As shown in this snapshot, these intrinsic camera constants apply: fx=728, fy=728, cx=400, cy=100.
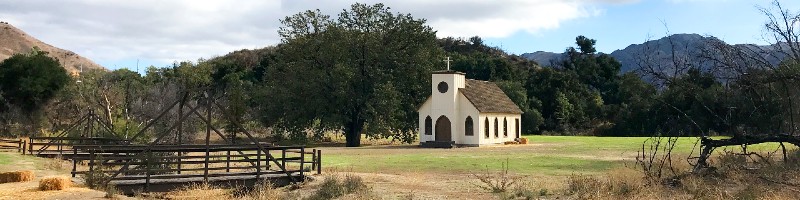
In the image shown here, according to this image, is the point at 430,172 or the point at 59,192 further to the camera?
the point at 430,172

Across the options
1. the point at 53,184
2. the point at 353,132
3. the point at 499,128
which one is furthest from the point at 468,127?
the point at 53,184

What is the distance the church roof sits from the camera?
139ft

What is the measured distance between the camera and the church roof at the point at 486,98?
42.4 meters

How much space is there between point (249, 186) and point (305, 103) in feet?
86.2

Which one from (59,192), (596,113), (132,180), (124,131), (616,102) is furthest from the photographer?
(616,102)

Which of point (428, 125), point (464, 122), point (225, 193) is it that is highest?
point (464, 122)

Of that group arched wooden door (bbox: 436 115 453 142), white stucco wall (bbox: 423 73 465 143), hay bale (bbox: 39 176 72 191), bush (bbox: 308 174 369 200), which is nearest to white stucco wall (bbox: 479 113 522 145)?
white stucco wall (bbox: 423 73 465 143)

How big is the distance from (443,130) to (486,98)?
4228mm

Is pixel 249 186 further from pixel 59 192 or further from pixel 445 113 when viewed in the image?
pixel 445 113

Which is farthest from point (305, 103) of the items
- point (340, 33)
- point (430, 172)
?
point (430, 172)

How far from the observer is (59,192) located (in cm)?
1616

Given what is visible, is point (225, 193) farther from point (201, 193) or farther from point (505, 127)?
point (505, 127)

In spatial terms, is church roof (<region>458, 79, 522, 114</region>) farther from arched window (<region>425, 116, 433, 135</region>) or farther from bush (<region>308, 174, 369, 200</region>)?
bush (<region>308, 174, 369, 200</region>)

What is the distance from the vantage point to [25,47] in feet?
402
